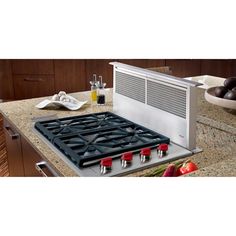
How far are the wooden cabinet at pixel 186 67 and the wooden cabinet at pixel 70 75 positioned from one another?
110cm

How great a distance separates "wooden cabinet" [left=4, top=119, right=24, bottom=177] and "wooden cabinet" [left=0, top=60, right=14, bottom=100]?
2.59 meters

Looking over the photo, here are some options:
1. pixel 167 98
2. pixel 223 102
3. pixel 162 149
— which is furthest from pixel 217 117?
pixel 162 149

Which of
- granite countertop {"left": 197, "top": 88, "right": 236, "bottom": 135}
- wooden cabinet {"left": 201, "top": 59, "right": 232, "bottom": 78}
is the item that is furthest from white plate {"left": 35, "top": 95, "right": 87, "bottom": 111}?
wooden cabinet {"left": 201, "top": 59, "right": 232, "bottom": 78}

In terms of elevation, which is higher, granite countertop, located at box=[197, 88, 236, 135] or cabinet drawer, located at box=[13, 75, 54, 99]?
granite countertop, located at box=[197, 88, 236, 135]

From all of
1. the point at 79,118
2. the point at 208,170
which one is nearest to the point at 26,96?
the point at 79,118

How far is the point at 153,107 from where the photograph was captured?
1.65 m

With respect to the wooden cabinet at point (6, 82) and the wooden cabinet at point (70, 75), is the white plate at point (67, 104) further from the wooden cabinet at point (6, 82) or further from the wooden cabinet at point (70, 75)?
the wooden cabinet at point (6, 82)

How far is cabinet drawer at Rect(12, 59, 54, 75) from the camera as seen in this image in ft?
14.9

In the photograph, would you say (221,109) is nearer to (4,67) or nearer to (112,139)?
(112,139)

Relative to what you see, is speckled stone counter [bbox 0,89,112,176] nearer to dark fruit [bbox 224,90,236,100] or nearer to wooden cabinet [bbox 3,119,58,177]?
wooden cabinet [bbox 3,119,58,177]

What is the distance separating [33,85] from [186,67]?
1947 mm

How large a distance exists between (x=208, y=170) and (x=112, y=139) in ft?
1.90
